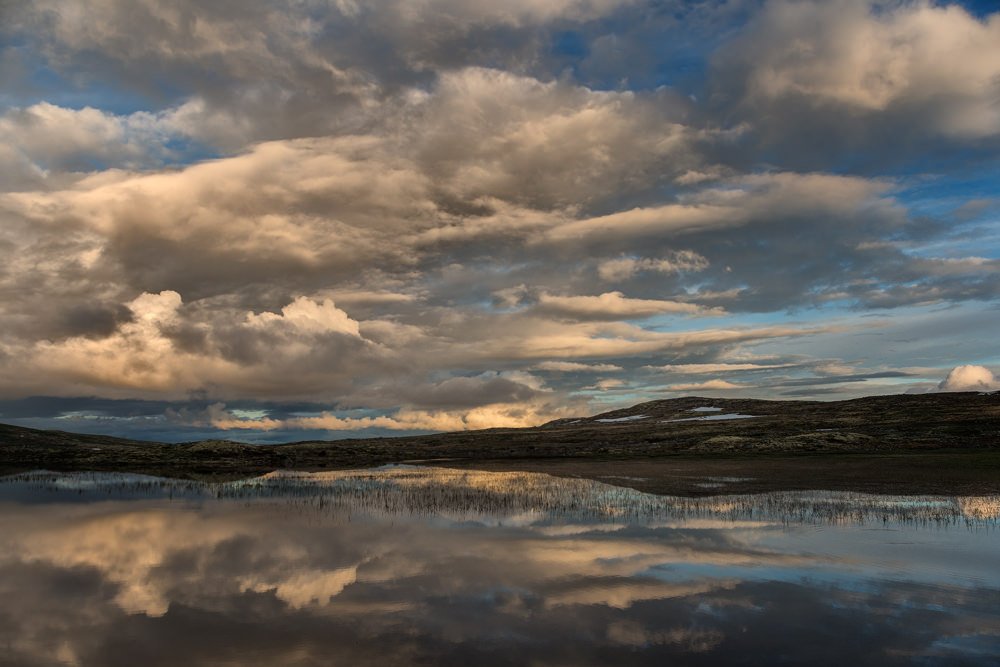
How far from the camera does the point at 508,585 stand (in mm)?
17297

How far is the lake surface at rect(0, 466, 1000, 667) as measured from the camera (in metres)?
12.6

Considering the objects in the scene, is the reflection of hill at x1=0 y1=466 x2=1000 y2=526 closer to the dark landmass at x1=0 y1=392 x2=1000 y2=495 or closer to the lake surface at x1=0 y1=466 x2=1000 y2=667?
the lake surface at x1=0 y1=466 x2=1000 y2=667

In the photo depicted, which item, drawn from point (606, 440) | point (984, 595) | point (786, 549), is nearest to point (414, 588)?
point (786, 549)

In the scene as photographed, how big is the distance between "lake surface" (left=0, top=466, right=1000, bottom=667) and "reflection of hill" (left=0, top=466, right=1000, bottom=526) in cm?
37

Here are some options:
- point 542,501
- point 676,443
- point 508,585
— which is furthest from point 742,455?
point 508,585

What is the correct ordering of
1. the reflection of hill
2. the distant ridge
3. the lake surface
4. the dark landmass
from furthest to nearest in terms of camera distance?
the distant ridge < the dark landmass < the reflection of hill < the lake surface

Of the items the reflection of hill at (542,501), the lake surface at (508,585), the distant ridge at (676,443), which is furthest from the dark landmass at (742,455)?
the lake surface at (508,585)

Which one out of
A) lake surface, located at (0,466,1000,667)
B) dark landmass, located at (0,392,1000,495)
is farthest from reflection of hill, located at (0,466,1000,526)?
dark landmass, located at (0,392,1000,495)

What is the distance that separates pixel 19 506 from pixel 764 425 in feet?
358

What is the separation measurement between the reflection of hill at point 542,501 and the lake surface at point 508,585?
1.21 ft

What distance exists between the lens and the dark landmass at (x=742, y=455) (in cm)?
4822

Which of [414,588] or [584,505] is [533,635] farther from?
[584,505]

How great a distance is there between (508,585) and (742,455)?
7265 centimetres

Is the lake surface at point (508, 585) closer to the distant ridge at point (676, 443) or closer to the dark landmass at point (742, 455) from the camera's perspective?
the dark landmass at point (742, 455)
